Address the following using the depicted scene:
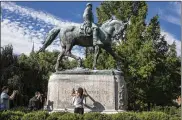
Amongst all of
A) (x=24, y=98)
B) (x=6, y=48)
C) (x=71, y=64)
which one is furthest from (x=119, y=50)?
(x=71, y=64)

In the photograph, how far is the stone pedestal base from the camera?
18.6 metres

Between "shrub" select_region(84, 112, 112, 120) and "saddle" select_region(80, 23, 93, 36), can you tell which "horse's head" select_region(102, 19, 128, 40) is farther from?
"shrub" select_region(84, 112, 112, 120)

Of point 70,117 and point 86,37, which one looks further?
point 86,37

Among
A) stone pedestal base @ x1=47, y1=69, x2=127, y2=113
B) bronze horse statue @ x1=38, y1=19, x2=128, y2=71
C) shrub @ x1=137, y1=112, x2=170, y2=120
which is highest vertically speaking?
bronze horse statue @ x1=38, y1=19, x2=128, y2=71

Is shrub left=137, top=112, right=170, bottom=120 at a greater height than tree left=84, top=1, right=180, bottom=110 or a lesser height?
lesser

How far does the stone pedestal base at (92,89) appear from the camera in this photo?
61.2 feet

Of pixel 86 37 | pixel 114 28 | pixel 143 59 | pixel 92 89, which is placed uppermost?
pixel 114 28

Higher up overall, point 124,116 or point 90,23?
point 90,23

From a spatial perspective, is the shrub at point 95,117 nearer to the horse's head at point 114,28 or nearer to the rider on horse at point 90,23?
the rider on horse at point 90,23

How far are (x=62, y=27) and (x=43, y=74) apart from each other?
2445cm

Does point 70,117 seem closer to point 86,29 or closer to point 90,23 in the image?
point 86,29

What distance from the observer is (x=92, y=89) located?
739 inches

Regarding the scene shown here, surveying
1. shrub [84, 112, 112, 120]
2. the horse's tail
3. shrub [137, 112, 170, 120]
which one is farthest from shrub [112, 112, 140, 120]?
the horse's tail

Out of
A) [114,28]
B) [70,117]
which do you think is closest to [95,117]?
[70,117]
